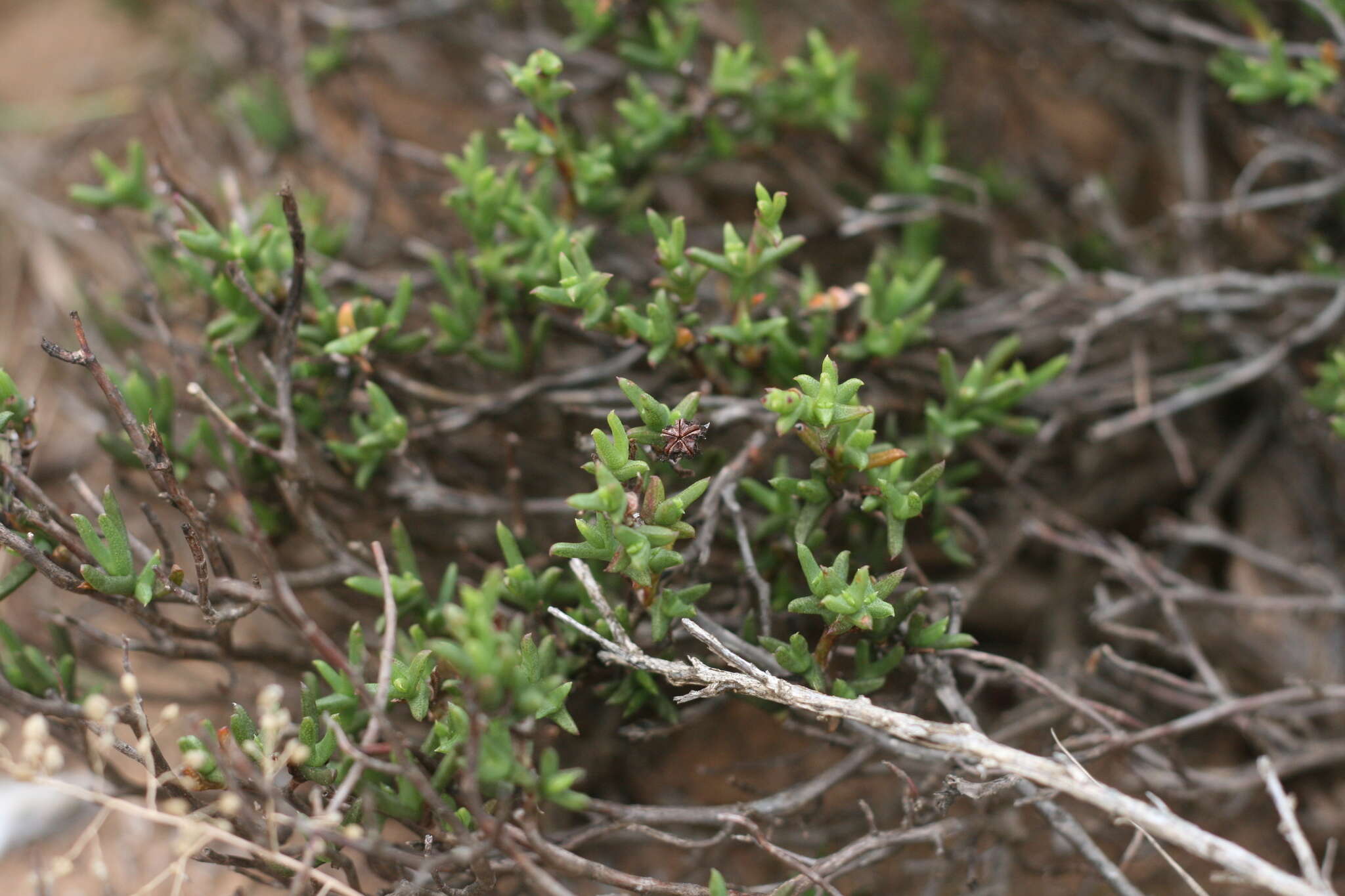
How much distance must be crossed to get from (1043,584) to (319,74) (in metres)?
2.23

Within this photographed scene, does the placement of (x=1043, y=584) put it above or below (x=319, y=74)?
below

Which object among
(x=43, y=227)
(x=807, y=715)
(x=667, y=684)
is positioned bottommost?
(x=807, y=715)

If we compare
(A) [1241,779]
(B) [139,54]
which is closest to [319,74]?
(B) [139,54]

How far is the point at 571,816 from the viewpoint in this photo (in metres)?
1.96

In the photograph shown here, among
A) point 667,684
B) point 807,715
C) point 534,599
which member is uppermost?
point 534,599

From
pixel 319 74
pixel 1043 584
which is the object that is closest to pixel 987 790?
pixel 1043 584

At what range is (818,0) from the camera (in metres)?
2.95

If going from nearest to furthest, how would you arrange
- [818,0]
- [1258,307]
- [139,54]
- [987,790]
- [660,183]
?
[987,790] < [1258,307] < [660,183] < [818,0] < [139,54]

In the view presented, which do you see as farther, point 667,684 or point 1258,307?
point 1258,307

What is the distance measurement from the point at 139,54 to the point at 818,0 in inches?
89.4

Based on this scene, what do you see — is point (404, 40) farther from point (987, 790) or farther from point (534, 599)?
point (987, 790)

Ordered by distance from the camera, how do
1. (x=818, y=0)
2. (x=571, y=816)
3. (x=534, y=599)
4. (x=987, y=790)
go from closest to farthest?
(x=987, y=790) < (x=534, y=599) < (x=571, y=816) < (x=818, y=0)

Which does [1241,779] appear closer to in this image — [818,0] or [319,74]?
[818,0]

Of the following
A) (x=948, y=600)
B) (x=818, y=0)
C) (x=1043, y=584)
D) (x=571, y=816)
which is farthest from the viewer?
(x=818, y=0)
